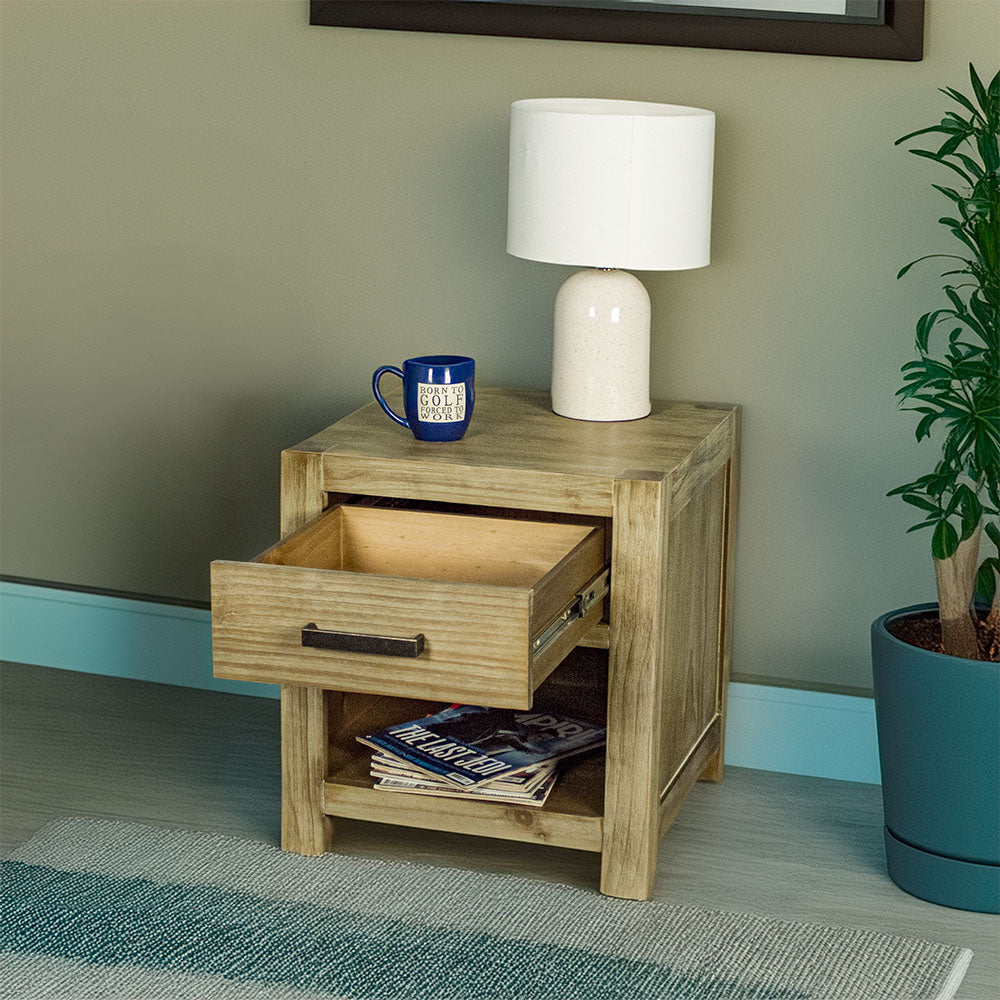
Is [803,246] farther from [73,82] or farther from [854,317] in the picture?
[73,82]

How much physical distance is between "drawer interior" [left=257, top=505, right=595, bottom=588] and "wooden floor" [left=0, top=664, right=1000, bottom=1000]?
391mm

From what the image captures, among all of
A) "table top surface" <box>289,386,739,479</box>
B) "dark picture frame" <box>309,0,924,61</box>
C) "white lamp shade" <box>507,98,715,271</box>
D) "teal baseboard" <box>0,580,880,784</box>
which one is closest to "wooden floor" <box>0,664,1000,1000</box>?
"teal baseboard" <box>0,580,880,784</box>

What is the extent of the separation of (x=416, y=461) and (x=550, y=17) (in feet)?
2.35

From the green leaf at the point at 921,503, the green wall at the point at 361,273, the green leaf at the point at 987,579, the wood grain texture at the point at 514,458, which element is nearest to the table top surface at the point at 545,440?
the wood grain texture at the point at 514,458

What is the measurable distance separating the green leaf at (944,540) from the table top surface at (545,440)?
1.03 ft

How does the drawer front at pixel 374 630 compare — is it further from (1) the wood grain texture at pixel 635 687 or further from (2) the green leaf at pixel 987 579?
(2) the green leaf at pixel 987 579

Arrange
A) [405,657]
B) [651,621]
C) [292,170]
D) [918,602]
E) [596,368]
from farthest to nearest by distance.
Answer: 1. [292,170]
2. [918,602]
3. [596,368]
4. [651,621]
5. [405,657]

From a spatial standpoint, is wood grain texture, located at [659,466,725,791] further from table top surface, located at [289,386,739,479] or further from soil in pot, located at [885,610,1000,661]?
soil in pot, located at [885,610,1000,661]

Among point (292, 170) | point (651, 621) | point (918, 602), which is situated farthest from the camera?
point (292, 170)

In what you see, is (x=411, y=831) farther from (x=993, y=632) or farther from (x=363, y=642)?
(x=993, y=632)

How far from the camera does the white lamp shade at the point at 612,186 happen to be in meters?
1.83

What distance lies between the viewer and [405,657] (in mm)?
1550

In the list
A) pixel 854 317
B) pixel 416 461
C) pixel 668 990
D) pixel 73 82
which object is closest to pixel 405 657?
pixel 416 461

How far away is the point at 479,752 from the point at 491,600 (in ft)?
1.53
